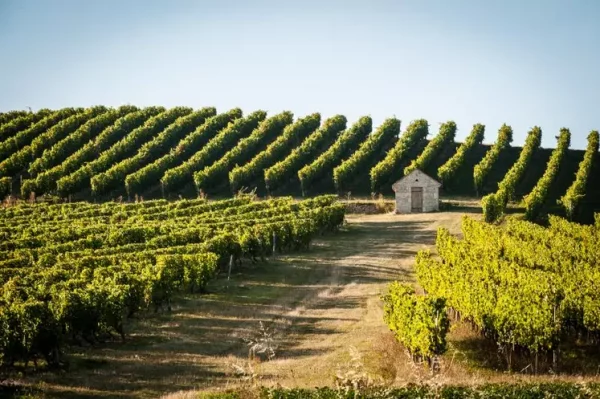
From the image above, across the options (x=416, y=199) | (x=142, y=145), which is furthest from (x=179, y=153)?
(x=416, y=199)

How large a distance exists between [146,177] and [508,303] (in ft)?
167

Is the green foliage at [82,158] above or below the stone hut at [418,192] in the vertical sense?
above

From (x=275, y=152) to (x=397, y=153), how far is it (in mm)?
14376

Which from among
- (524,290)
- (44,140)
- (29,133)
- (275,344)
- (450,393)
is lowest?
(275,344)

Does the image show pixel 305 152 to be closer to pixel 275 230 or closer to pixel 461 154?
pixel 461 154

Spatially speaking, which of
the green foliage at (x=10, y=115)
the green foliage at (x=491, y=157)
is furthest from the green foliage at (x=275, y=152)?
the green foliage at (x=10, y=115)

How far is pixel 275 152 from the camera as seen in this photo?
252 ft

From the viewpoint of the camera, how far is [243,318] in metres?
32.0

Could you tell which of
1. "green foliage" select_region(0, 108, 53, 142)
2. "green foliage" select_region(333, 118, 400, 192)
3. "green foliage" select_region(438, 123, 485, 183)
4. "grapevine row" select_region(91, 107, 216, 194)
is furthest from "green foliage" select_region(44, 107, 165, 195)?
"green foliage" select_region(438, 123, 485, 183)

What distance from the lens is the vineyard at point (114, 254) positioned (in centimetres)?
2547

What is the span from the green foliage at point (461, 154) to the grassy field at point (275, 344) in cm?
2655

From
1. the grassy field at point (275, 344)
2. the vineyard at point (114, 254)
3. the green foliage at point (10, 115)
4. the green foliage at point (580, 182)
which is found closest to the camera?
the grassy field at point (275, 344)

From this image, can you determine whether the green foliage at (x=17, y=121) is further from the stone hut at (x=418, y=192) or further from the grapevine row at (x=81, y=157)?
the stone hut at (x=418, y=192)

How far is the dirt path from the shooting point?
23312mm
